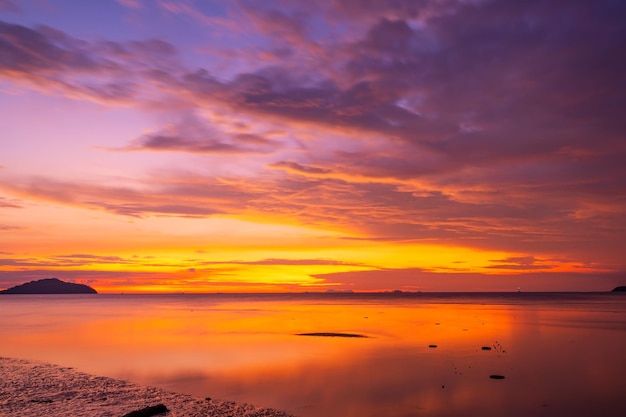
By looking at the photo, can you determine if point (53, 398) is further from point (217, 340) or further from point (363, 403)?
point (217, 340)

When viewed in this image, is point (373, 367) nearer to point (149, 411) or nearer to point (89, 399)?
point (149, 411)

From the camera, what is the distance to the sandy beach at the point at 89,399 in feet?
72.0

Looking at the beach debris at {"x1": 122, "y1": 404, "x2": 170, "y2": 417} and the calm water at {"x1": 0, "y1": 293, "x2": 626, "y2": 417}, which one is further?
the calm water at {"x1": 0, "y1": 293, "x2": 626, "y2": 417}

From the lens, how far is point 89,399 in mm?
24562

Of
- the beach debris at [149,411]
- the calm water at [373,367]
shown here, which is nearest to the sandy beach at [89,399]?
the beach debris at [149,411]

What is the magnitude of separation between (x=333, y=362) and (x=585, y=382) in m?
19.2

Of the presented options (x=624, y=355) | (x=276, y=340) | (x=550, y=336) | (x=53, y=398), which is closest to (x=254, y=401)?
(x=53, y=398)

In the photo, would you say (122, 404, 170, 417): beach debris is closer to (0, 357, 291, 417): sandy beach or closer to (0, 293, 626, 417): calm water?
(0, 357, 291, 417): sandy beach

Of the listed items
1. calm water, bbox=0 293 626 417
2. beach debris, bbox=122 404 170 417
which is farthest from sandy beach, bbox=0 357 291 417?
calm water, bbox=0 293 626 417

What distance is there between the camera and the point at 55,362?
40406 mm

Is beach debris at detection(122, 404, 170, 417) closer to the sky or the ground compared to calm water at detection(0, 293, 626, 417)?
closer to the sky

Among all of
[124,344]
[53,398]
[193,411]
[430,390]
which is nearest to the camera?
[193,411]

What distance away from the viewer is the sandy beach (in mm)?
21938

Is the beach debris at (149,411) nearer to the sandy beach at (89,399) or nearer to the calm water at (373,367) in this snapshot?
the sandy beach at (89,399)
